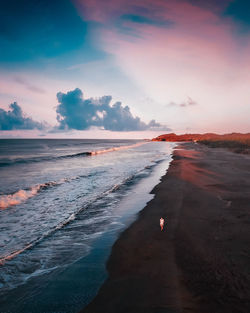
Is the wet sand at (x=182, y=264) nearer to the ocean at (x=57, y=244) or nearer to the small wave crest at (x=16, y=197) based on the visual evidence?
the ocean at (x=57, y=244)

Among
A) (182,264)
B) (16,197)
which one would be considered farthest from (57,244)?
(16,197)

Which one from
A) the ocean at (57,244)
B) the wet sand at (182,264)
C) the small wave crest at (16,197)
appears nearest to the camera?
the wet sand at (182,264)

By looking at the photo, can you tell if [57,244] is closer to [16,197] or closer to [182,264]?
[182,264]

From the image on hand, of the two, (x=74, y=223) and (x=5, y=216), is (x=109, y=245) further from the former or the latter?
(x=5, y=216)

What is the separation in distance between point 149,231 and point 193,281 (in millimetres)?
2349

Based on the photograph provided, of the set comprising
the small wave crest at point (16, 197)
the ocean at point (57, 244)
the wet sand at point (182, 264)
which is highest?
the wet sand at point (182, 264)

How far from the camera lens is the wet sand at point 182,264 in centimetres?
285

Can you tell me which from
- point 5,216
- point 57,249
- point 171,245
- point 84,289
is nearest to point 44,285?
point 84,289

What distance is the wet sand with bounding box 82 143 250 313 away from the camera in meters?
2.85

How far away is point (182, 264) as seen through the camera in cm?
383

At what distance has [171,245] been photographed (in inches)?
182

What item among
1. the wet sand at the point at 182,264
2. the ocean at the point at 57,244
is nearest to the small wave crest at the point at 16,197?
the ocean at the point at 57,244

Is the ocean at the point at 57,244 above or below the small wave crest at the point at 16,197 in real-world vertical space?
above

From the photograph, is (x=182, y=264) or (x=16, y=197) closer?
(x=182, y=264)
